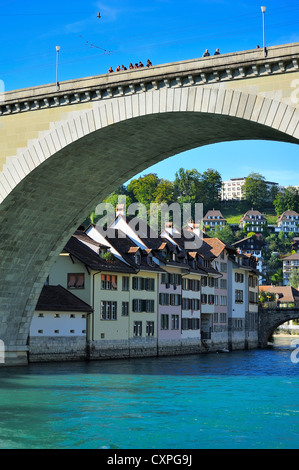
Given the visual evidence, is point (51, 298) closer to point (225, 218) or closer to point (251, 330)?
point (251, 330)

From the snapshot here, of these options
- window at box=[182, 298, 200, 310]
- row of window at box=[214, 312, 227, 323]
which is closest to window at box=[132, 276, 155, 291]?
window at box=[182, 298, 200, 310]

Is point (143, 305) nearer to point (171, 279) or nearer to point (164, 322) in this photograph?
point (164, 322)

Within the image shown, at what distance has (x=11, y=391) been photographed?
27.5 metres

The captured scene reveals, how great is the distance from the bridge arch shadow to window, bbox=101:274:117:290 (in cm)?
1323

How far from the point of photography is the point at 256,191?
173m

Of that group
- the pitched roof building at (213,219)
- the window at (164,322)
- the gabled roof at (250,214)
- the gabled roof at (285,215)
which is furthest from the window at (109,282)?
the gabled roof at (285,215)

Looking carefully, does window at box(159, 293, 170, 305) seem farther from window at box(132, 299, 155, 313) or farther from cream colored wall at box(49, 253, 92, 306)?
cream colored wall at box(49, 253, 92, 306)

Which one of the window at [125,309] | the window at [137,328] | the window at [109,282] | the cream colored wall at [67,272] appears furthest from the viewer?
the window at [137,328]

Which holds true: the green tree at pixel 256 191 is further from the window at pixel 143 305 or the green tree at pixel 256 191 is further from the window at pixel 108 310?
the window at pixel 108 310

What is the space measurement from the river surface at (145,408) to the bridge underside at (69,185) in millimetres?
3095

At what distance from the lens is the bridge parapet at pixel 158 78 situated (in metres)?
20.2
